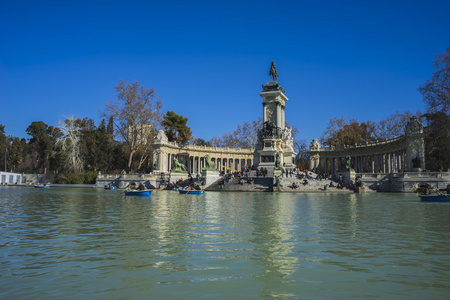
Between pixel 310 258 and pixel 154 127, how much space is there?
6233 centimetres

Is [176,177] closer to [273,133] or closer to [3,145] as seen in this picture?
[273,133]

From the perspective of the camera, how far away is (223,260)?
7.98 meters

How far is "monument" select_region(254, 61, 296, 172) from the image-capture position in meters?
54.6

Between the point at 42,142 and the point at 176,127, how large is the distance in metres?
29.6

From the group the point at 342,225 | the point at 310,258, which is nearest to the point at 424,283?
the point at 310,258

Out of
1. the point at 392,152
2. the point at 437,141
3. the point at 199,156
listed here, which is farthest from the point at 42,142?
the point at 437,141

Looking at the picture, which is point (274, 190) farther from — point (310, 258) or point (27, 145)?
point (27, 145)

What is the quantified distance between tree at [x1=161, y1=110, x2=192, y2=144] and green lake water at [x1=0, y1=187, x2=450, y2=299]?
2581 inches

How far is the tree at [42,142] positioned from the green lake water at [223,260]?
68879 millimetres

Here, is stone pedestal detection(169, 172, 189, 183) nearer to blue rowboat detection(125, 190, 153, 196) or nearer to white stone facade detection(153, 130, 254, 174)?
white stone facade detection(153, 130, 254, 174)

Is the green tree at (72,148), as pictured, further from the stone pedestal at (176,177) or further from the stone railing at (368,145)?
the stone railing at (368,145)

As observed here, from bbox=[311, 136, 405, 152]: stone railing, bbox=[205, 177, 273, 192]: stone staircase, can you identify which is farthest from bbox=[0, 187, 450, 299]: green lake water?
bbox=[311, 136, 405, 152]: stone railing

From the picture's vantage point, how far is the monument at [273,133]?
54.6m

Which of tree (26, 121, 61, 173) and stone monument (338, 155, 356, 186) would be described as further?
tree (26, 121, 61, 173)
